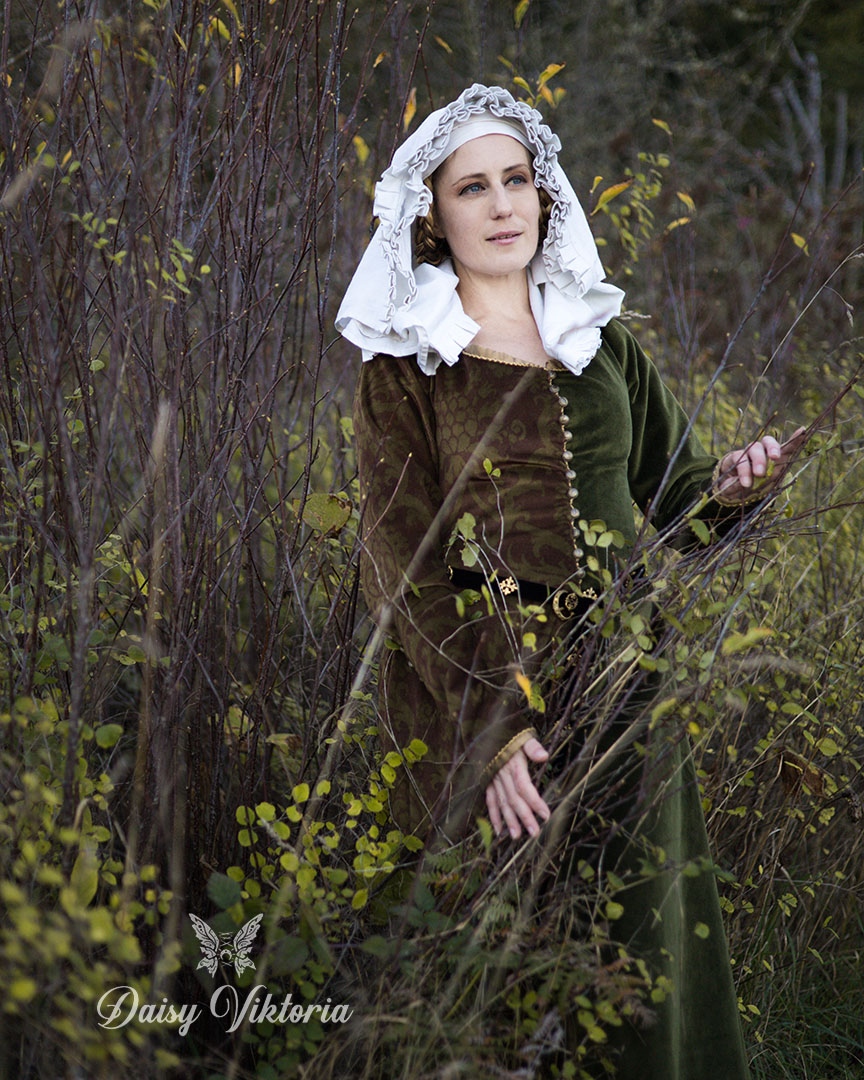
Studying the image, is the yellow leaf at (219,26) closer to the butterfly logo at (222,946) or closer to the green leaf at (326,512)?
the green leaf at (326,512)

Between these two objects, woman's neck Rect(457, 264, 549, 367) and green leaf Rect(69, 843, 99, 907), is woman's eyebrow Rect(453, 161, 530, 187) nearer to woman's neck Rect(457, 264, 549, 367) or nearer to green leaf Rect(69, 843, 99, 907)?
woman's neck Rect(457, 264, 549, 367)

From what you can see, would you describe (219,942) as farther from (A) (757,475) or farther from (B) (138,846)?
(A) (757,475)

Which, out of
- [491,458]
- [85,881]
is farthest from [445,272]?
[85,881]

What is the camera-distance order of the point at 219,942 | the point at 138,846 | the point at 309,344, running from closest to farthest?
the point at 219,942, the point at 138,846, the point at 309,344

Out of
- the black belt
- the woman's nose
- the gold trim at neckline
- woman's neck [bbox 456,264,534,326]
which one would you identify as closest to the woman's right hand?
the black belt

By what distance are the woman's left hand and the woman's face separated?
51cm

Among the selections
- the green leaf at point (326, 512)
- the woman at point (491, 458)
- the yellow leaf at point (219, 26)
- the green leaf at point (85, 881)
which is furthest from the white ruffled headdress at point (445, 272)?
the green leaf at point (85, 881)

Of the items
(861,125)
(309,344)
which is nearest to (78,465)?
(309,344)

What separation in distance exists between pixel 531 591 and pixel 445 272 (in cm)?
59

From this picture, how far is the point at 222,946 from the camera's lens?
1.74 meters

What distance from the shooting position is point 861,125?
7.74 meters

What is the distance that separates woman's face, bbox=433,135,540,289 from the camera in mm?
1840

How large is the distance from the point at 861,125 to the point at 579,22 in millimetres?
2348
